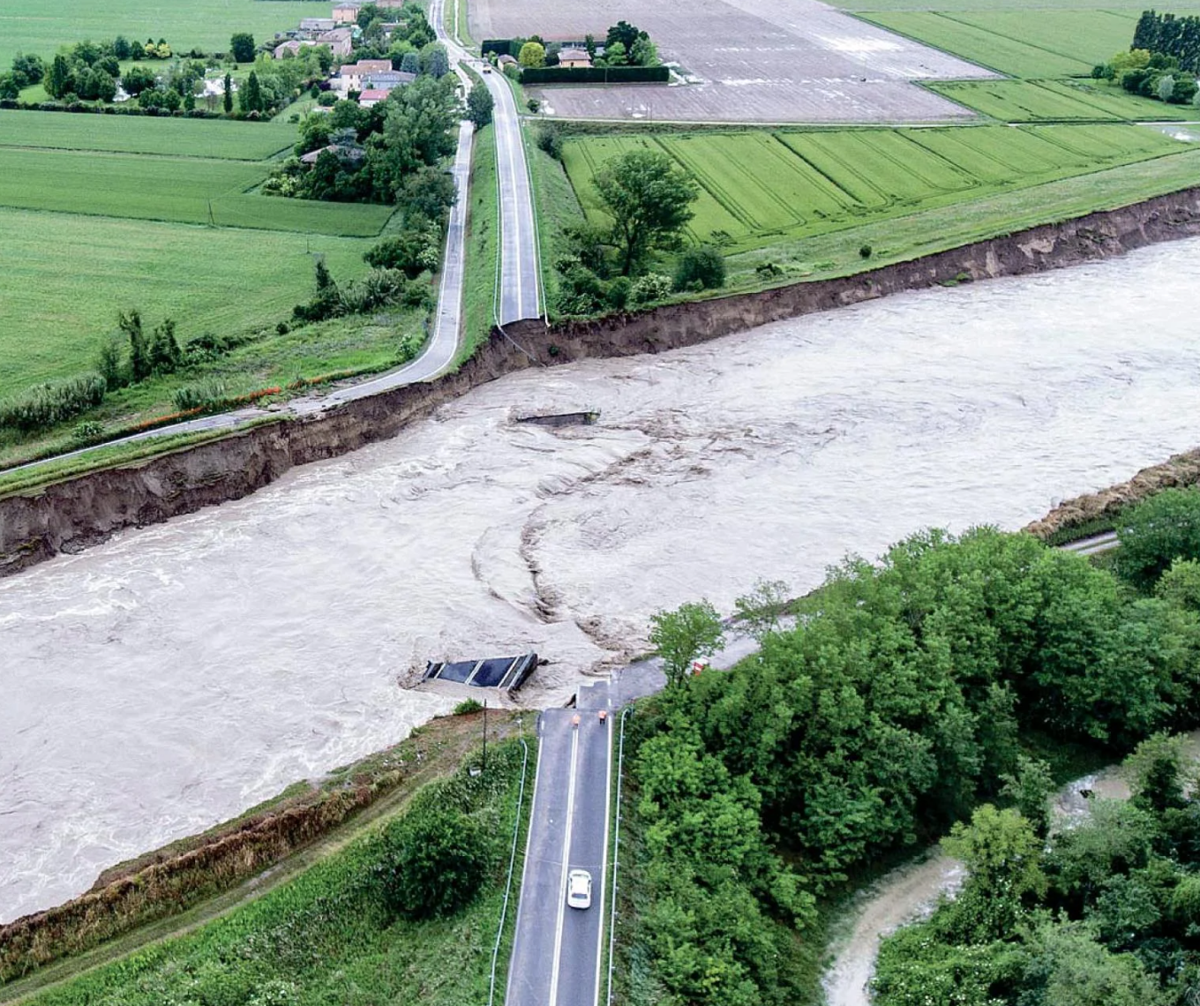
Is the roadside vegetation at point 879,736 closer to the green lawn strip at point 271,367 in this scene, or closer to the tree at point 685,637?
the tree at point 685,637

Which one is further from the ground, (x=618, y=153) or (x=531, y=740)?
(x=618, y=153)

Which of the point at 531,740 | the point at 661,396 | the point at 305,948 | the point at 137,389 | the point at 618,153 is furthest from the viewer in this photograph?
the point at 618,153

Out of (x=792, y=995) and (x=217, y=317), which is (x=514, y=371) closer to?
(x=217, y=317)

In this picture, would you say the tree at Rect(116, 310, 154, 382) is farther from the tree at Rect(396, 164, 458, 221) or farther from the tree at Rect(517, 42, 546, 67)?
the tree at Rect(517, 42, 546, 67)

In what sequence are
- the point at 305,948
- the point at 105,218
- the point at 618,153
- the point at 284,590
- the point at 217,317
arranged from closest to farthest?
the point at 305,948 < the point at 284,590 < the point at 217,317 < the point at 105,218 < the point at 618,153

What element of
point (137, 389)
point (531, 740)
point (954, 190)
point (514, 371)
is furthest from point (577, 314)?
point (954, 190)

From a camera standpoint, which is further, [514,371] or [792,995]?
[514,371]
